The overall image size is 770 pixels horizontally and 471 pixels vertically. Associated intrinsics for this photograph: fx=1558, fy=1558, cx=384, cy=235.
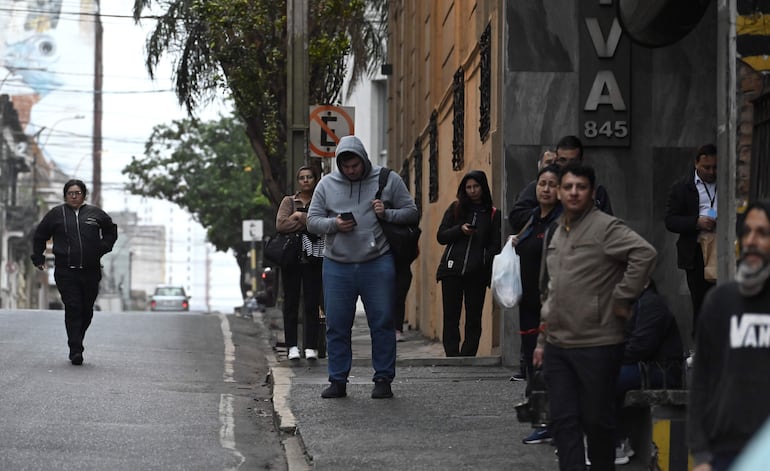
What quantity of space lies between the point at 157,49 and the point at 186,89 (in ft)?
2.96

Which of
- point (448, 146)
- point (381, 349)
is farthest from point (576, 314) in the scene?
point (448, 146)

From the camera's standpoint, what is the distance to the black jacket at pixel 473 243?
542 inches

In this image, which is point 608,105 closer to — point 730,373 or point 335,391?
point 335,391

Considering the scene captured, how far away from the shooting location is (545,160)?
10297 mm

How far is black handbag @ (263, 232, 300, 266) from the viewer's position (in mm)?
13922

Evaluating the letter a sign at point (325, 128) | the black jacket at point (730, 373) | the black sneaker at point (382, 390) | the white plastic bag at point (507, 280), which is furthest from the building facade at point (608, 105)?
the black jacket at point (730, 373)

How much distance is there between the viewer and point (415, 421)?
33.6ft

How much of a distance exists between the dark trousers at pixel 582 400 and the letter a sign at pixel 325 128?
8.93 m

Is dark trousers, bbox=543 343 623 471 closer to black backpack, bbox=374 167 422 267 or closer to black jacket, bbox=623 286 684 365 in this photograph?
black jacket, bbox=623 286 684 365

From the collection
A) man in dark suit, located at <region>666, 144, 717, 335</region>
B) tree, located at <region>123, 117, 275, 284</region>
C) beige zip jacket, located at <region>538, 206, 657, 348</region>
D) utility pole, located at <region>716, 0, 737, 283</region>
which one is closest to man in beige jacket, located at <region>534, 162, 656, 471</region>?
beige zip jacket, located at <region>538, 206, 657, 348</region>

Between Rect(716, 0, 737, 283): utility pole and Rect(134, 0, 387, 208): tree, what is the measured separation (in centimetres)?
1634

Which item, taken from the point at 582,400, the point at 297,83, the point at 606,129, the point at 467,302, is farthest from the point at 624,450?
the point at 297,83

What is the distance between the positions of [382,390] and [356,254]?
1.02 meters

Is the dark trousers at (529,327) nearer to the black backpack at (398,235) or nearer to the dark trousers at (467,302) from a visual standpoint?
the black backpack at (398,235)
